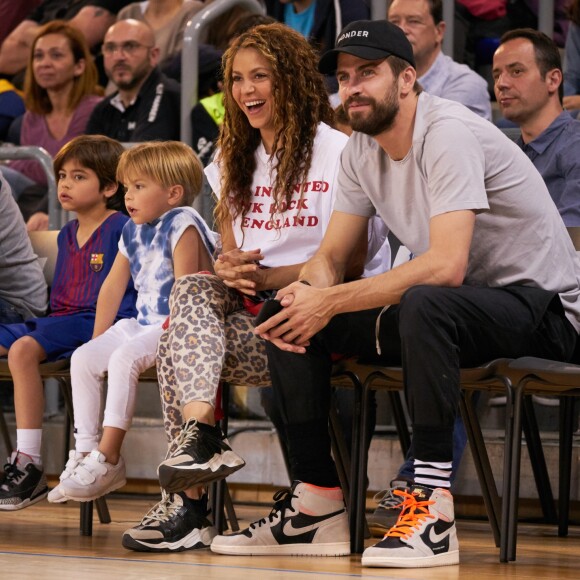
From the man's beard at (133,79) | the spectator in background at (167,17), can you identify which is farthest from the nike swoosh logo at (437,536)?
the spectator in background at (167,17)

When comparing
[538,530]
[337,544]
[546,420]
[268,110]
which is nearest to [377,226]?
[268,110]

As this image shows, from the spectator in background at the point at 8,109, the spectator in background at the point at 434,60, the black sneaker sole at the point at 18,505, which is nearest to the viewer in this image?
the black sneaker sole at the point at 18,505

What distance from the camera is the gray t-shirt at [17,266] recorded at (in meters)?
3.75

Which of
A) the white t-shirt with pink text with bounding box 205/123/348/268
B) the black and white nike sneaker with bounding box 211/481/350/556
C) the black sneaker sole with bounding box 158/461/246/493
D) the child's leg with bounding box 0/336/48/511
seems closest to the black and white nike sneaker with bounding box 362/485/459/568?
the black and white nike sneaker with bounding box 211/481/350/556

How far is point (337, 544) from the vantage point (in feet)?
8.75

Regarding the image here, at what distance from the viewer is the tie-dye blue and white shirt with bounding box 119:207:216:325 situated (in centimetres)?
326

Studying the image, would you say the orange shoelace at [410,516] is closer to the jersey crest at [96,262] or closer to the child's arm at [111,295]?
the child's arm at [111,295]

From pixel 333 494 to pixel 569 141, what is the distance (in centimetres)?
146

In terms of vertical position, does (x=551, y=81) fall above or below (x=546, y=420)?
above

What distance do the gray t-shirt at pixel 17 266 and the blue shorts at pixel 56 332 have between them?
253mm

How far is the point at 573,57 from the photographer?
15.4ft

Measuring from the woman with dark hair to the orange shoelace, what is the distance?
323 centimetres

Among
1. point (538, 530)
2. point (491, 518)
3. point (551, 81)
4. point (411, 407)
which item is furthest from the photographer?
point (551, 81)

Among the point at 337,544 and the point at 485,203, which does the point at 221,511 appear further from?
the point at 485,203
